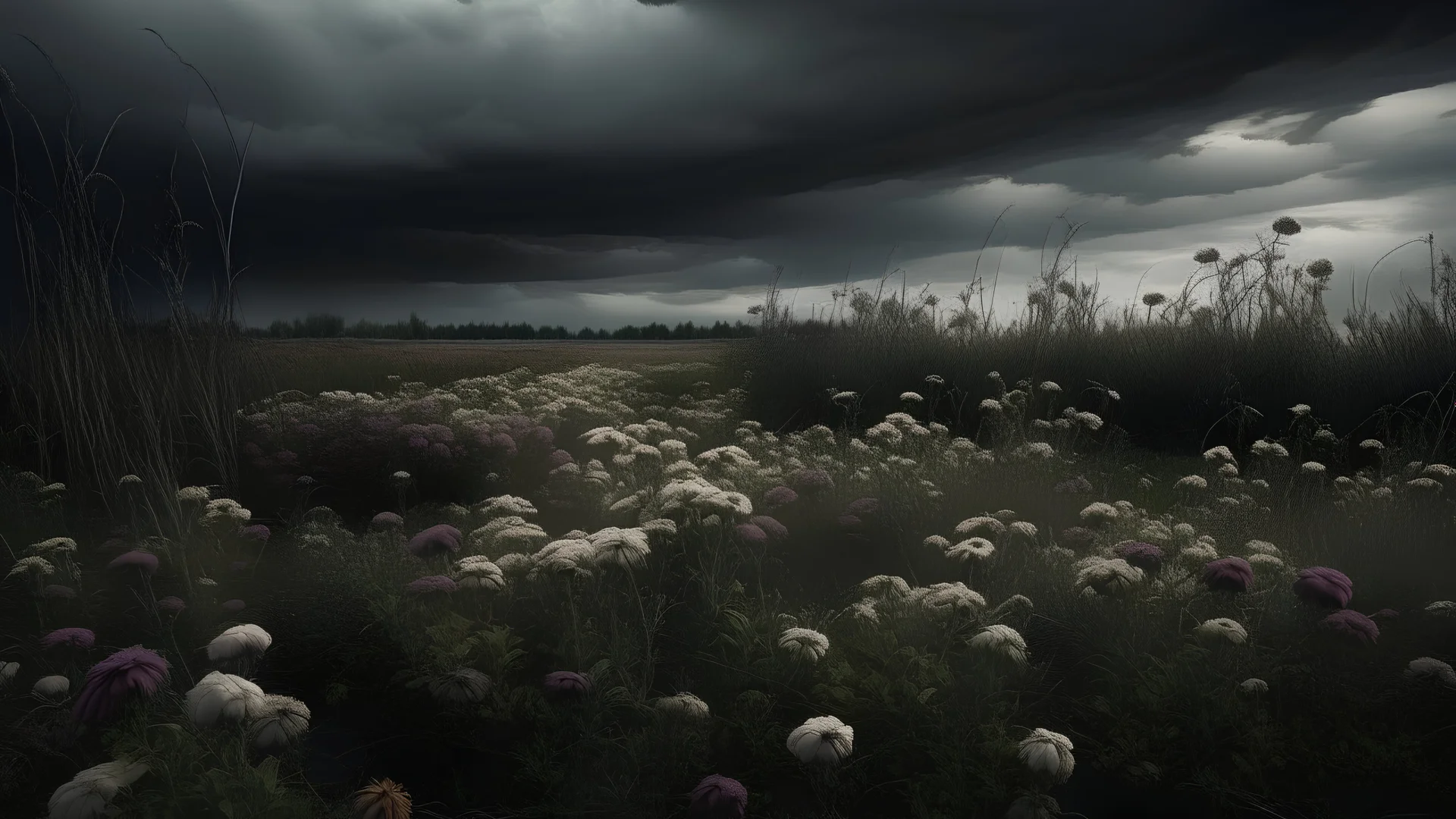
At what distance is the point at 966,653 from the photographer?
3.42m

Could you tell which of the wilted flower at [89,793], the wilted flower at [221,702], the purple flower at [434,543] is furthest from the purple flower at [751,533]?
the wilted flower at [89,793]

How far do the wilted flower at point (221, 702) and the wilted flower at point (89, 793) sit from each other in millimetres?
271

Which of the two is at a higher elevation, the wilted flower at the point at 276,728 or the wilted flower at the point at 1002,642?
the wilted flower at the point at 1002,642

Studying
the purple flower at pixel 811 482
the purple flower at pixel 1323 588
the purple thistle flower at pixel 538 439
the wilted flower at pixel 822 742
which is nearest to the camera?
the wilted flower at pixel 822 742

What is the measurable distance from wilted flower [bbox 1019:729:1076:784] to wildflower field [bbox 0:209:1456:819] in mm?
15

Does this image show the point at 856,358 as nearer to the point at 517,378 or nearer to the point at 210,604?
the point at 517,378

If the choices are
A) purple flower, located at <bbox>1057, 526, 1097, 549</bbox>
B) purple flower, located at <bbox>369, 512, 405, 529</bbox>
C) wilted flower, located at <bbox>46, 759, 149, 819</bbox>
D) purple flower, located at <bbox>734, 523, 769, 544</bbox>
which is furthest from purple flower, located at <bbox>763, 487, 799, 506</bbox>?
wilted flower, located at <bbox>46, 759, 149, 819</bbox>

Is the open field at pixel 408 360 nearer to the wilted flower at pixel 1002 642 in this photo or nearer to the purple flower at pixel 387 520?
the purple flower at pixel 387 520

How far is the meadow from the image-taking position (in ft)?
9.61

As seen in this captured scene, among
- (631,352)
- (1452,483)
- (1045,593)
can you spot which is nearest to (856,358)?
(1452,483)

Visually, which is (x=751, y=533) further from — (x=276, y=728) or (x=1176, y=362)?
(x=1176, y=362)

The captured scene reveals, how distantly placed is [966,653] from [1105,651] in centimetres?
74

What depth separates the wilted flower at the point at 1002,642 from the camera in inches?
120

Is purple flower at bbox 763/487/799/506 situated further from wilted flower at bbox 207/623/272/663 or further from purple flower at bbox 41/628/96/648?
purple flower at bbox 41/628/96/648
